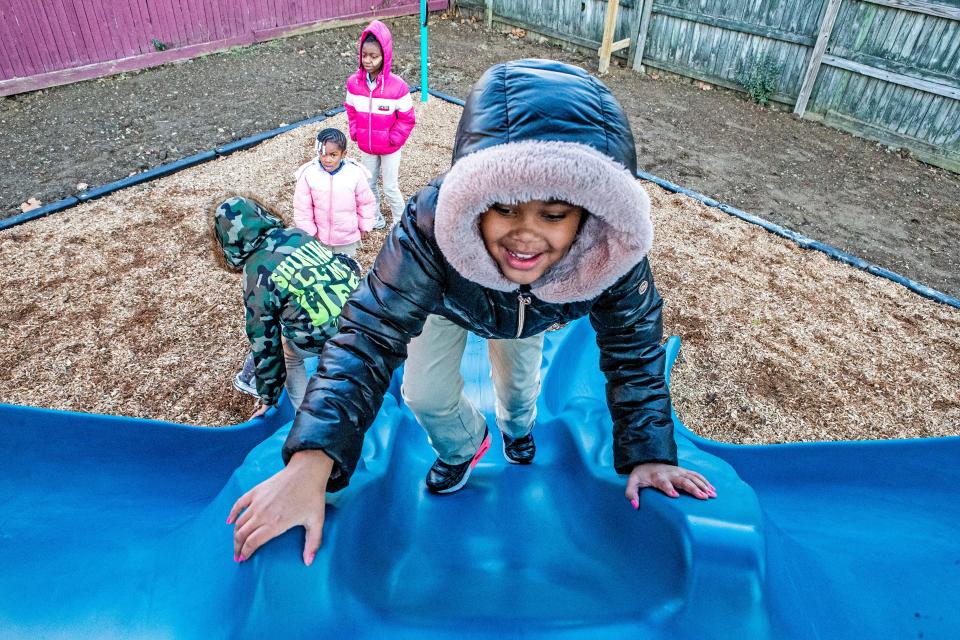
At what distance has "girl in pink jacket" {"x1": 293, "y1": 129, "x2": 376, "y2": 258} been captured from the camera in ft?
10.8

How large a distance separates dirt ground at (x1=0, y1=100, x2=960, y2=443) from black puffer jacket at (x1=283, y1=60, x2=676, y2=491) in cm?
166

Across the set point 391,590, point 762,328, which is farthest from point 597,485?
point 762,328

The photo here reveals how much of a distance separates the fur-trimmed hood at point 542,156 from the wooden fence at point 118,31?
24.6 ft

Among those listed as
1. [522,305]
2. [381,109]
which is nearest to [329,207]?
[381,109]

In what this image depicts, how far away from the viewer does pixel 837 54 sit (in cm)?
690

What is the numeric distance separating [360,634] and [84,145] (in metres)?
5.88

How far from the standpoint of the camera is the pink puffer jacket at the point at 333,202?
3.34 metres

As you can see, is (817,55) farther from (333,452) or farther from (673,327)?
(333,452)

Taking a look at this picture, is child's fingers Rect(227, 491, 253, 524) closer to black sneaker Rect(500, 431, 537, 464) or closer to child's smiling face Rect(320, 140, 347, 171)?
black sneaker Rect(500, 431, 537, 464)

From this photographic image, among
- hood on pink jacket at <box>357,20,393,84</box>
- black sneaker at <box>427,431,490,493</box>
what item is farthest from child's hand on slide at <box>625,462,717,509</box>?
hood on pink jacket at <box>357,20,393,84</box>

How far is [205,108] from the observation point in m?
6.64

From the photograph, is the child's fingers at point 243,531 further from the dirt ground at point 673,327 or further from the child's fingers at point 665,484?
the dirt ground at point 673,327

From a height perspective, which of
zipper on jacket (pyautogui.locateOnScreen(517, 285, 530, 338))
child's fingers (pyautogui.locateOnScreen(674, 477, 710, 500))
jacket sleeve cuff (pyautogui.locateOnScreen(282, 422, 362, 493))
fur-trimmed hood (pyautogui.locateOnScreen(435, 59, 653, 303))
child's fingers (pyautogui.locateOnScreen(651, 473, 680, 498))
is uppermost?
fur-trimmed hood (pyautogui.locateOnScreen(435, 59, 653, 303))

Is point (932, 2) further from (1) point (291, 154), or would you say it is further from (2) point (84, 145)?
(2) point (84, 145)
